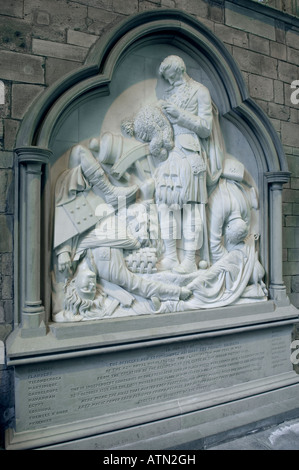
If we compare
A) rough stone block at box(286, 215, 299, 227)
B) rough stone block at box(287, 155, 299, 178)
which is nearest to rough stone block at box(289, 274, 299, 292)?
rough stone block at box(286, 215, 299, 227)

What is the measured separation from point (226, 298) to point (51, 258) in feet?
5.23

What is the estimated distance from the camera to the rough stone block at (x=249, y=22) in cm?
356

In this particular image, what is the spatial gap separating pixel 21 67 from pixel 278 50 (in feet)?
8.95

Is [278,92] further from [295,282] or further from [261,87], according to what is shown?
[295,282]

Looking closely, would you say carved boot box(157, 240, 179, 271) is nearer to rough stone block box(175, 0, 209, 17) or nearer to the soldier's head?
the soldier's head

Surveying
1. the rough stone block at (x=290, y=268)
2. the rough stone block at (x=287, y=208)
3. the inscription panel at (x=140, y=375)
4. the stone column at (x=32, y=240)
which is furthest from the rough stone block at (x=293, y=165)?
the stone column at (x=32, y=240)

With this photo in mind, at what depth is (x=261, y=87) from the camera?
3.71 m

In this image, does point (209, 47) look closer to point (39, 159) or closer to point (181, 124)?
point (181, 124)

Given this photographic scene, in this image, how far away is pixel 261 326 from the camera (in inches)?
130

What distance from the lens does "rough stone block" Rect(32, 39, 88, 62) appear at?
2727 mm

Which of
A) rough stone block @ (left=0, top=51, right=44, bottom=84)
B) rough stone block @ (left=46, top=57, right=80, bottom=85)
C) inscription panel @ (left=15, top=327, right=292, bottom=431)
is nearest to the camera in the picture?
inscription panel @ (left=15, top=327, right=292, bottom=431)

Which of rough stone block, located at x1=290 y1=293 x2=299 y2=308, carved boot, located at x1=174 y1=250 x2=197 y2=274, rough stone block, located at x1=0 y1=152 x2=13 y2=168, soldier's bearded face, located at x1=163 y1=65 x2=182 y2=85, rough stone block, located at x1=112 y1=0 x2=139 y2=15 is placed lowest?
rough stone block, located at x1=290 y1=293 x2=299 y2=308

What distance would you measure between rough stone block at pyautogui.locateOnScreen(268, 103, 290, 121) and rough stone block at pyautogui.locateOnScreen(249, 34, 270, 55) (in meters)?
0.56
